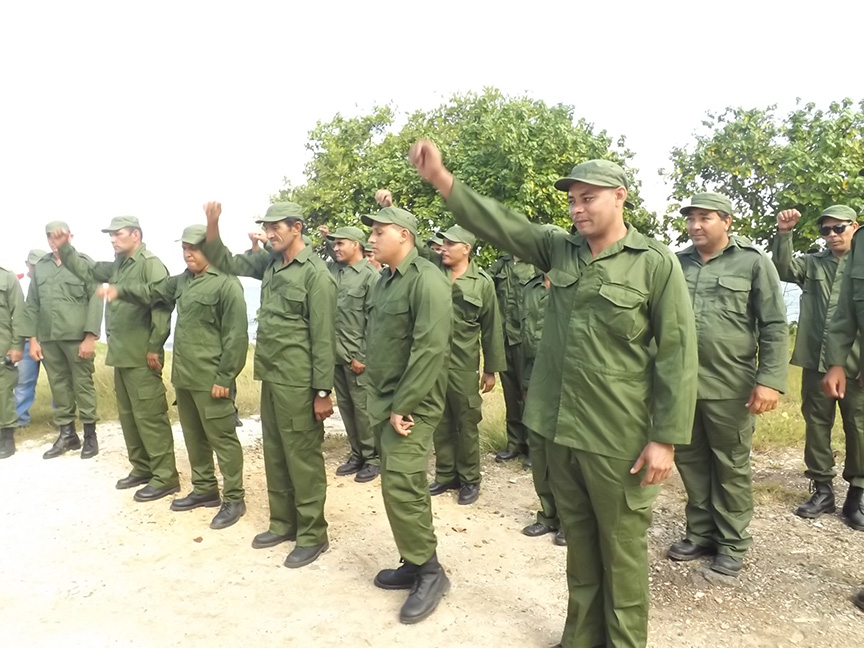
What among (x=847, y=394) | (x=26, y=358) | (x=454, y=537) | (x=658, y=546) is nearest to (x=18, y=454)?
(x=26, y=358)

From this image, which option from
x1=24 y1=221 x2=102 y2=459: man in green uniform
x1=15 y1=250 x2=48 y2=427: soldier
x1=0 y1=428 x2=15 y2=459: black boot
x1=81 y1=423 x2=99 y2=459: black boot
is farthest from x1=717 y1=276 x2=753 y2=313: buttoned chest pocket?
x1=15 y1=250 x2=48 y2=427: soldier

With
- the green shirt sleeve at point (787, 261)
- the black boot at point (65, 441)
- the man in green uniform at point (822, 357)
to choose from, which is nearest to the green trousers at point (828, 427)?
the man in green uniform at point (822, 357)

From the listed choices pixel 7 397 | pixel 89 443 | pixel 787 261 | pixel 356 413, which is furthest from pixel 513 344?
pixel 7 397

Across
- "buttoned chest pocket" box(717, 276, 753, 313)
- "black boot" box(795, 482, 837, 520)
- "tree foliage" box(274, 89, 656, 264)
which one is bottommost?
"black boot" box(795, 482, 837, 520)

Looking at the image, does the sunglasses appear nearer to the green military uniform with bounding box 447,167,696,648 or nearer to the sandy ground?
the sandy ground

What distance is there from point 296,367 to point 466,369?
1.67 metres

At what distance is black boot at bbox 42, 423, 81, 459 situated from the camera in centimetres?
670

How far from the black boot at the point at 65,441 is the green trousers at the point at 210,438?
2640 mm

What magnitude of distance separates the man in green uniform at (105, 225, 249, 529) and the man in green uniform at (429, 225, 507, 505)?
1703mm

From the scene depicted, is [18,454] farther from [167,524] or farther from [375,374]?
[375,374]

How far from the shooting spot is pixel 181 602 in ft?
11.9

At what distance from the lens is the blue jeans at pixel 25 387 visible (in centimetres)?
783

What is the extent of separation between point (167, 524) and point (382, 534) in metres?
1.72

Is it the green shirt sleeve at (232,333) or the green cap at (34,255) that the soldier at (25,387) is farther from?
the green shirt sleeve at (232,333)
